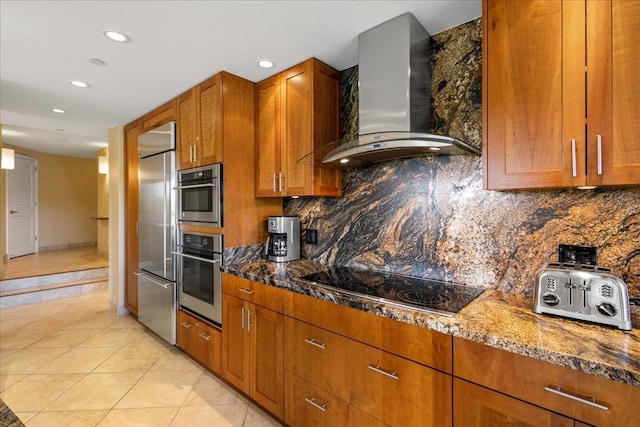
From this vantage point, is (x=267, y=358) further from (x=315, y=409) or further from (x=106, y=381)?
(x=106, y=381)

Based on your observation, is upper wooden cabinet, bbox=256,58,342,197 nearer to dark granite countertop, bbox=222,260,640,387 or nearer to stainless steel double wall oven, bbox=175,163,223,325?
stainless steel double wall oven, bbox=175,163,223,325

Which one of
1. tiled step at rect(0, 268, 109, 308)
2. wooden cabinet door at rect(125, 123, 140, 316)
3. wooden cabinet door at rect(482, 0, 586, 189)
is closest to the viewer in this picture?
wooden cabinet door at rect(482, 0, 586, 189)

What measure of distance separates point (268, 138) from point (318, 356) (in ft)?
5.20

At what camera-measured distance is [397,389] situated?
4.11 ft

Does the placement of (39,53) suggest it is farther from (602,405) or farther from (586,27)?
(602,405)

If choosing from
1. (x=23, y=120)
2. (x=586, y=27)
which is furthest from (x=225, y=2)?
(x=23, y=120)

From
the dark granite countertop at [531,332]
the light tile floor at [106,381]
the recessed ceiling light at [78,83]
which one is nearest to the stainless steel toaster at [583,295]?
the dark granite countertop at [531,332]

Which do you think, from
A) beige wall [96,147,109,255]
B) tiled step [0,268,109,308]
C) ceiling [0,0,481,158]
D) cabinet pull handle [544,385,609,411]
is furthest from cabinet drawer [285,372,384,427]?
beige wall [96,147,109,255]

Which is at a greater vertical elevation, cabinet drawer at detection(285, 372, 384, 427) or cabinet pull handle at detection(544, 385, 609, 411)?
cabinet pull handle at detection(544, 385, 609, 411)

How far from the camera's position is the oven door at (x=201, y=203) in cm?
225

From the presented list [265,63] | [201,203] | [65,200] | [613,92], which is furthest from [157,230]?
[65,200]

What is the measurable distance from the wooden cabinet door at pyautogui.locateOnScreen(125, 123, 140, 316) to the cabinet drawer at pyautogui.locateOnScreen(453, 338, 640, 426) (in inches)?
138

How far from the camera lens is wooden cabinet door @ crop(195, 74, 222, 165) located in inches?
88.2

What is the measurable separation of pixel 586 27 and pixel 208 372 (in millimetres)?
3072
